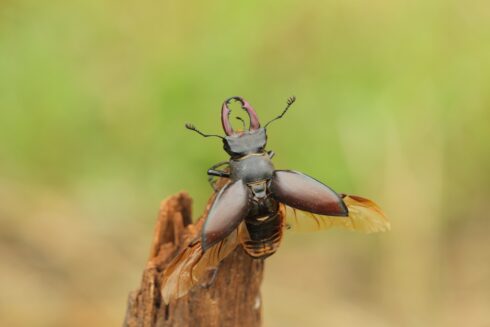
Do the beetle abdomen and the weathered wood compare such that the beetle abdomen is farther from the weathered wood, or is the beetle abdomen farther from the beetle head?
the beetle head

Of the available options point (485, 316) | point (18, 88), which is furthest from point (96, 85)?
point (485, 316)

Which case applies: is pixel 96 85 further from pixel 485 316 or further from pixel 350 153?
pixel 485 316

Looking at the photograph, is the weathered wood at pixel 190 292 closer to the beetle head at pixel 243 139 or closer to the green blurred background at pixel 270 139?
the beetle head at pixel 243 139

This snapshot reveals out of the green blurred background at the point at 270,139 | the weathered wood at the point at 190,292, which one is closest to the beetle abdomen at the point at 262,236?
the weathered wood at the point at 190,292

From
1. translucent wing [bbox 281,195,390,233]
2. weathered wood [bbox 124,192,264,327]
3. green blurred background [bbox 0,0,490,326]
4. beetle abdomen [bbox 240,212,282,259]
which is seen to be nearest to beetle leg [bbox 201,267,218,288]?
weathered wood [bbox 124,192,264,327]

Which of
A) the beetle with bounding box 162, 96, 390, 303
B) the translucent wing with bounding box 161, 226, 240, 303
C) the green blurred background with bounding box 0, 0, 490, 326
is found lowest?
the translucent wing with bounding box 161, 226, 240, 303

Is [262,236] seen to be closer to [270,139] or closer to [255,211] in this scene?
[255,211]

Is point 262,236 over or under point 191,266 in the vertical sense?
over

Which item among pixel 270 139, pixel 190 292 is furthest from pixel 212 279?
pixel 270 139
